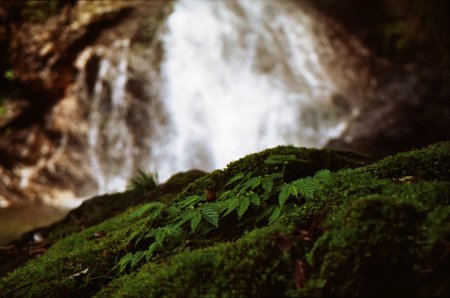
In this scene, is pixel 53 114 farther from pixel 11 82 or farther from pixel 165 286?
pixel 165 286

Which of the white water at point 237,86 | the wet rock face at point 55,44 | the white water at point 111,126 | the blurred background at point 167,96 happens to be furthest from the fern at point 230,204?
the wet rock face at point 55,44

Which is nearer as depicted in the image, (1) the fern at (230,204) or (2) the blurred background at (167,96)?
(1) the fern at (230,204)

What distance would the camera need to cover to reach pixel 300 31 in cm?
1518

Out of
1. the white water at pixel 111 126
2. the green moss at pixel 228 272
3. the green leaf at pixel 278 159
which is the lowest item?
the green moss at pixel 228 272

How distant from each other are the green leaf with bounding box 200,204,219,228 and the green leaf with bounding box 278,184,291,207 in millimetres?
374

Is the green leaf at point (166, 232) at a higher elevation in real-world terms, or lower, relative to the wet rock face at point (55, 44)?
lower

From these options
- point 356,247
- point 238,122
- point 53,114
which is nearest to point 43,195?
point 53,114

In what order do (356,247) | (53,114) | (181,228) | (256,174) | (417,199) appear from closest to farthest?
(356,247)
(417,199)
(181,228)
(256,174)
(53,114)

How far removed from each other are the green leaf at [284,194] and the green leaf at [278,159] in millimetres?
271

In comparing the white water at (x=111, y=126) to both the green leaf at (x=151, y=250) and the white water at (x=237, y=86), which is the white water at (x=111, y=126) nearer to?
the white water at (x=237, y=86)

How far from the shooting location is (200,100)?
12.7 metres

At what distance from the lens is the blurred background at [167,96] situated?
1179 centimetres

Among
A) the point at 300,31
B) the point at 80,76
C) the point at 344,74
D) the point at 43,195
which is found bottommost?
the point at 43,195

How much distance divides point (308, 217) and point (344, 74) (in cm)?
1397
